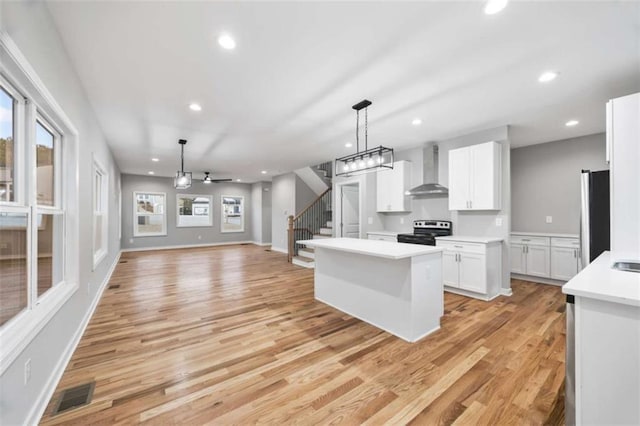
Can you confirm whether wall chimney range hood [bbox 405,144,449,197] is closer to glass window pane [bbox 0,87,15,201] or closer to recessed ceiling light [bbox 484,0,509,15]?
recessed ceiling light [bbox 484,0,509,15]

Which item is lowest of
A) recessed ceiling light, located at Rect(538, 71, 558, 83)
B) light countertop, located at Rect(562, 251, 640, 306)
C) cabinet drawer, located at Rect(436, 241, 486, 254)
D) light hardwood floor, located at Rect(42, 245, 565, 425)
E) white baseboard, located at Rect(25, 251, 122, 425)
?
light hardwood floor, located at Rect(42, 245, 565, 425)

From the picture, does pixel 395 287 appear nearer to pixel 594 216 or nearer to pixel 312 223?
pixel 594 216

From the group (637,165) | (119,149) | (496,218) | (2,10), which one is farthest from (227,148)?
(637,165)

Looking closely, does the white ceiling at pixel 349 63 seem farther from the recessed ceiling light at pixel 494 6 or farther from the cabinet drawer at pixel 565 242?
the cabinet drawer at pixel 565 242

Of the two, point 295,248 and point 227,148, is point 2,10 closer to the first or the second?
point 227,148

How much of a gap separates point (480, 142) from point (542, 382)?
3.48 meters

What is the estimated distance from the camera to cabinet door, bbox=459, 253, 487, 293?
3.90 meters

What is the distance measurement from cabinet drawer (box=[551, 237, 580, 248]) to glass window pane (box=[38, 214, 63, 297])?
21.7ft

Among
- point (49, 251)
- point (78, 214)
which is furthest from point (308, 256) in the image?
point (49, 251)

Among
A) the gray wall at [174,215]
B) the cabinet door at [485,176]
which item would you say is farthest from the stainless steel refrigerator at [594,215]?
the gray wall at [174,215]

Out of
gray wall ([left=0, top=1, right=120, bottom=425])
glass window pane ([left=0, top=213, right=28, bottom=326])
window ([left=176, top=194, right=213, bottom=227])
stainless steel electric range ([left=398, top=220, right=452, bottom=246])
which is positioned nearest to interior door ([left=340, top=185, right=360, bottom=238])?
stainless steel electric range ([left=398, top=220, right=452, bottom=246])

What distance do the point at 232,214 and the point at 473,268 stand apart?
364 inches

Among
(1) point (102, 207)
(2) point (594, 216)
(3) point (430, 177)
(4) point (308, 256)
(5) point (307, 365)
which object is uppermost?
(3) point (430, 177)

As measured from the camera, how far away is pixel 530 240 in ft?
16.0
